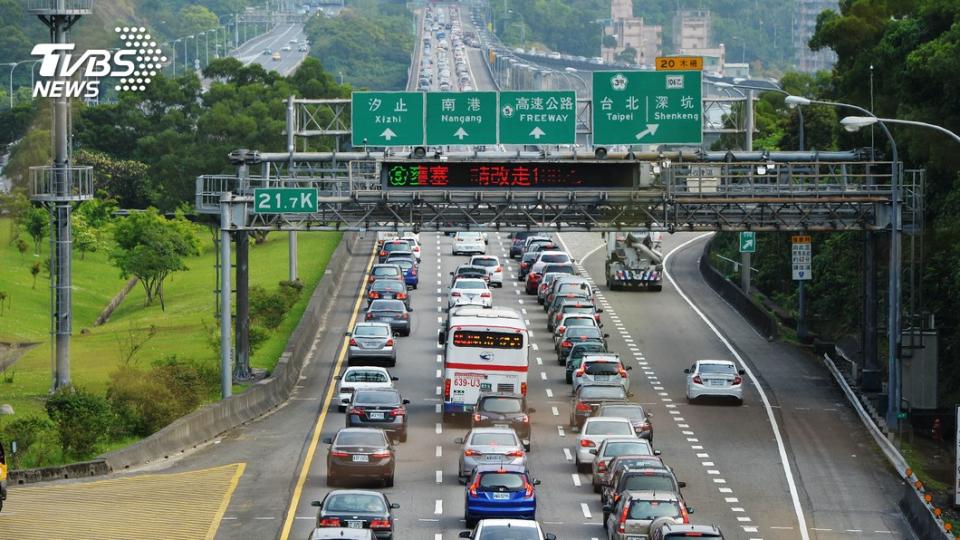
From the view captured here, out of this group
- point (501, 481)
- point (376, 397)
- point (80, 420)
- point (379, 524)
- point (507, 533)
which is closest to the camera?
point (507, 533)

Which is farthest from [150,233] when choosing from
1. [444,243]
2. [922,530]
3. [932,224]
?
[922,530]

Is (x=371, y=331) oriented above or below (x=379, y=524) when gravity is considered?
above

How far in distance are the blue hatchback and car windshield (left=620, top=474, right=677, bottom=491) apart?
1.91 meters

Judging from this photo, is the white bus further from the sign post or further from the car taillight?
→ the sign post

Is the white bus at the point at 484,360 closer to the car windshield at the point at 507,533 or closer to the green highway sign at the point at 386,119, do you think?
the green highway sign at the point at 386,119

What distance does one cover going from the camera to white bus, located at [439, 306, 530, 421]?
51.9 m

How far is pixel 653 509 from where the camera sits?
35156mm

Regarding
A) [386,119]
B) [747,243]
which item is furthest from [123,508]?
[747,243]

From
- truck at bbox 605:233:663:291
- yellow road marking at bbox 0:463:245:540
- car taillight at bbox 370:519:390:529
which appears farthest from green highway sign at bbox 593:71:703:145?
car taillight at bbox 370:519:390:529

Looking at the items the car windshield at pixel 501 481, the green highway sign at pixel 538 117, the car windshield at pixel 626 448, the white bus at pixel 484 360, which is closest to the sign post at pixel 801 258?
the green highway sign at pixel 538 117

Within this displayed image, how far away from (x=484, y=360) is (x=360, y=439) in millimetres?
10238

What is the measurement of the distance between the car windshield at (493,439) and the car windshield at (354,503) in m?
7.85

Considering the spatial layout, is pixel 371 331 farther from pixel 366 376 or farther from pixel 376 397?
pixel 376 397

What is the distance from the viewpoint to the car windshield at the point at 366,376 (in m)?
54.4
